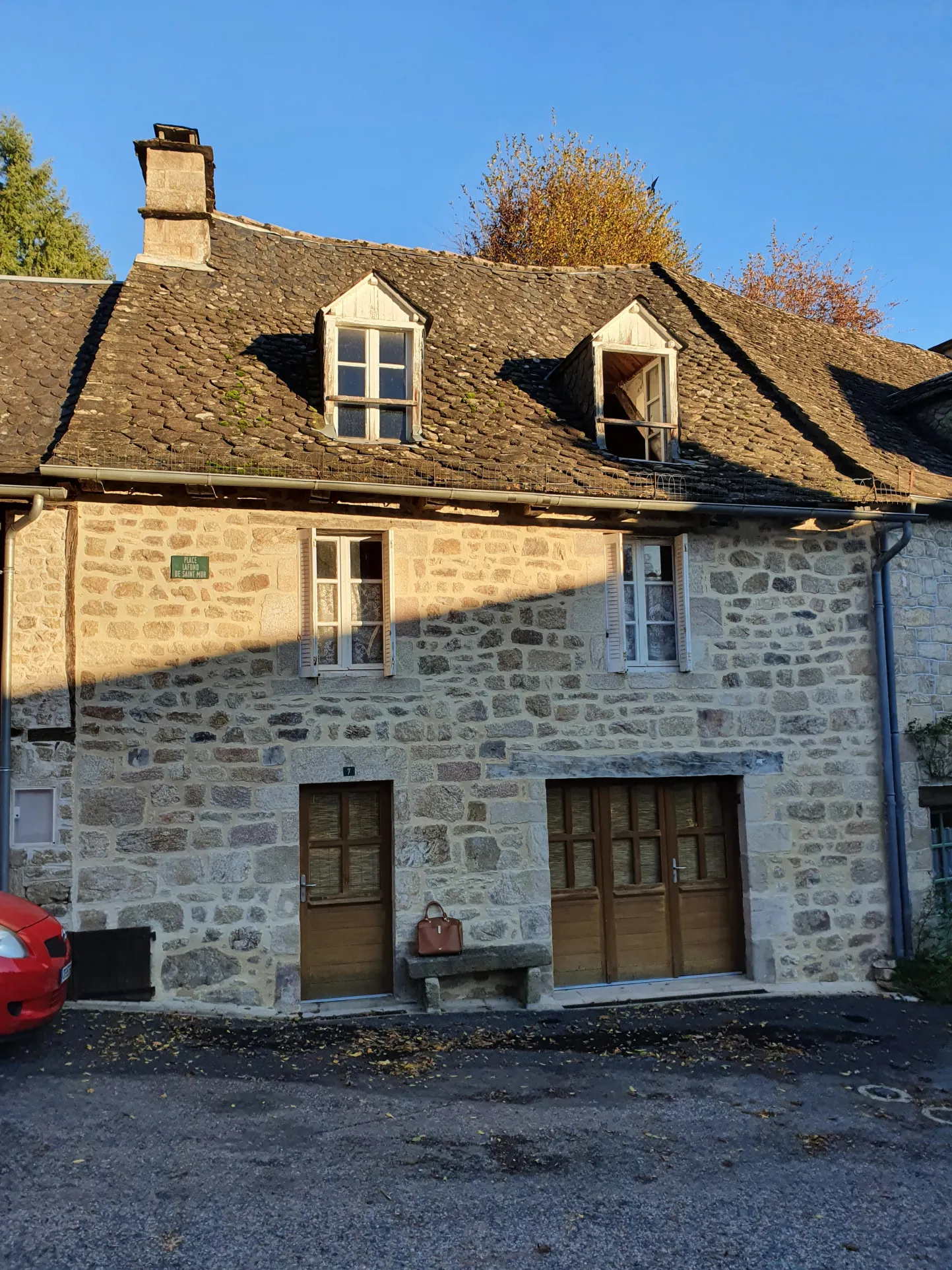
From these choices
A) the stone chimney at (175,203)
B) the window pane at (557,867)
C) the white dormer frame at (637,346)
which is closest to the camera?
the window pane at (557,867)

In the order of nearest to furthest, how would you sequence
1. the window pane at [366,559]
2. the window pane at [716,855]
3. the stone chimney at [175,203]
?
the window pane at [366,559] < the window pane at [716,855] < the stone chimney at [175,203]

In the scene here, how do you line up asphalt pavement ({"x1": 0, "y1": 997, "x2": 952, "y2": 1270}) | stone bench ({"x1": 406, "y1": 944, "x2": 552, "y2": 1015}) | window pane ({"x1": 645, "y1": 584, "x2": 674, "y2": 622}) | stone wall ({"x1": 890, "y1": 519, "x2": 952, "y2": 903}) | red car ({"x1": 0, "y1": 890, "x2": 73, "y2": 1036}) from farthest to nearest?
1. stone wall ({"x1": 890, "y1": 519, "x2": 952, "y2": 903})
2. window pane ({"x1": 645, "y1": 584, "x2": 674, "y2": 622})
3. stone bench ({"x1": 406, "y1": 944, "x2": 552, "y2": 1015})
4. red car ({"x1": 0, "y1": 890, "x2": 73, "y2": 1036})
5. asphalt pavement ({"x1": 0, "y1": 997, "x2": 952, "y2": 1270})

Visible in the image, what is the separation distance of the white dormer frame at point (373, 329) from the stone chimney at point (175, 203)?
260cm

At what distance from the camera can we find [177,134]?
10367mm

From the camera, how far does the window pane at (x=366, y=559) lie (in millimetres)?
7953

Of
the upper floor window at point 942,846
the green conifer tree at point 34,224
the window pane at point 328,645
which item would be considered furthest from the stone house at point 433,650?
the green conifer tree at point 34,224

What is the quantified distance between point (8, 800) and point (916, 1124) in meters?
6.31

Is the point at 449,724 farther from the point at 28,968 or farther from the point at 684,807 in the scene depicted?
the point at 28,968

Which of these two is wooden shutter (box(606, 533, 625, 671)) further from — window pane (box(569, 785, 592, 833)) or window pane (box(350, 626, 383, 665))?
window pane (box(350, 626, 383, 665))

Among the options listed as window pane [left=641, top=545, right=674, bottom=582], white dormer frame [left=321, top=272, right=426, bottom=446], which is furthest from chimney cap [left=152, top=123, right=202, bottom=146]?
window pane [left=641, top=545, right=674, bottom=582]

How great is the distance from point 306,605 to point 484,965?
10.5 feet

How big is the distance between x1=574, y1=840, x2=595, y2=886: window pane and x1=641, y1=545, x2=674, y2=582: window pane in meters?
2.43

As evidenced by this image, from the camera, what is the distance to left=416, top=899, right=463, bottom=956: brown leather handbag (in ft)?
24.6

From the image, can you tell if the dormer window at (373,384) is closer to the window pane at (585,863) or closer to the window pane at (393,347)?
the window pane at (393,347)
